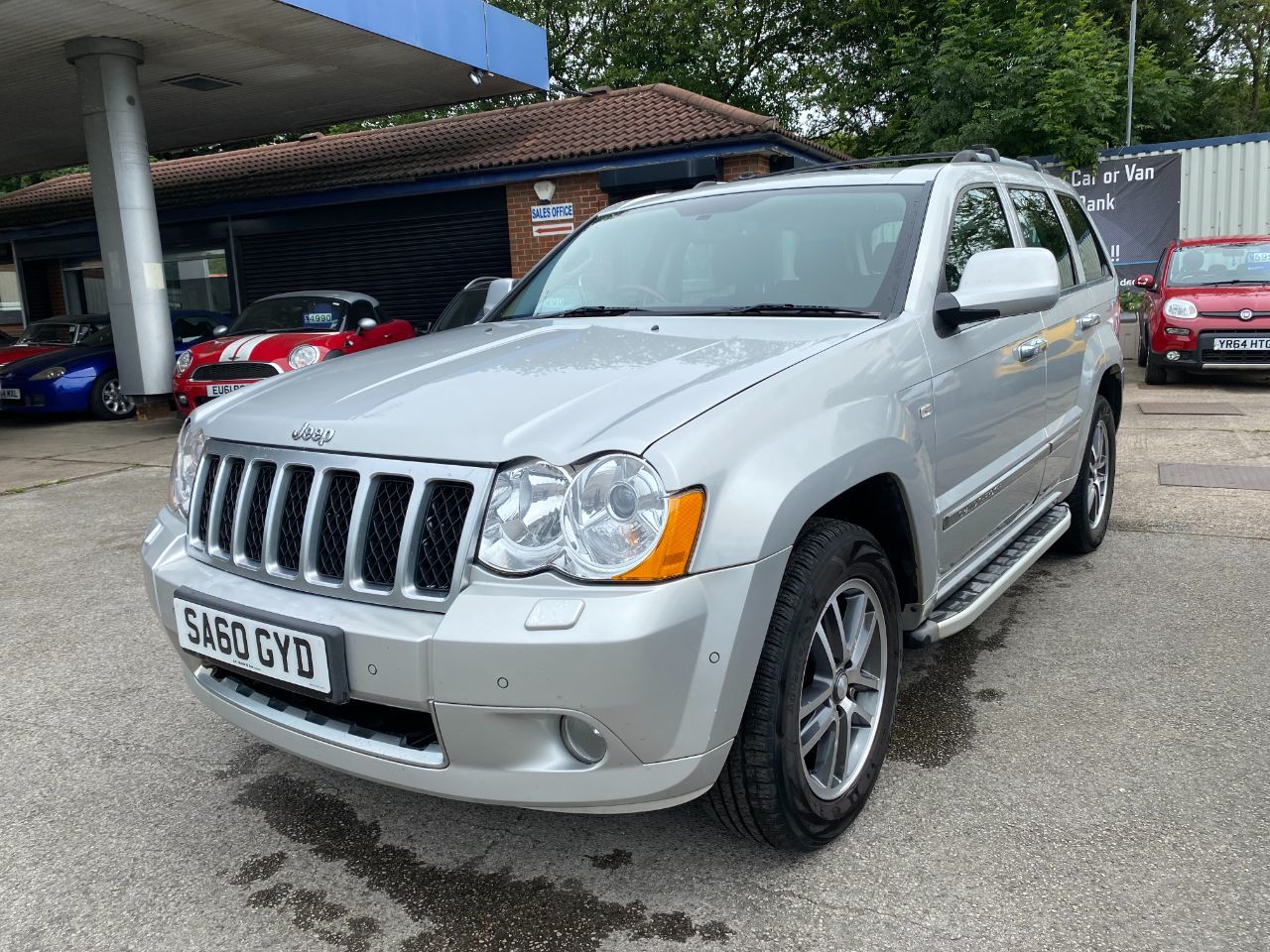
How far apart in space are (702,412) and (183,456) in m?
1.49

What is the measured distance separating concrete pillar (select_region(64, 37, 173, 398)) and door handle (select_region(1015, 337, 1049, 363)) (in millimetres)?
10452

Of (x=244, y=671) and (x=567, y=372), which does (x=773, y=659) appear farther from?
(x=244, y=671)

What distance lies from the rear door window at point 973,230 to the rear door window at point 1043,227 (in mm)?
214

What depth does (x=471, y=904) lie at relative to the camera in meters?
2.21

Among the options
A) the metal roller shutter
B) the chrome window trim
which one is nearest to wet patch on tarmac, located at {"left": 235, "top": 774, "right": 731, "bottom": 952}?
the chrome window trim

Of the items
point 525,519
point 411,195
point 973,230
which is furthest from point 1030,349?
point 411,195

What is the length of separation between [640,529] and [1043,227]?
2.89 meters

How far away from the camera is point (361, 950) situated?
2.07m

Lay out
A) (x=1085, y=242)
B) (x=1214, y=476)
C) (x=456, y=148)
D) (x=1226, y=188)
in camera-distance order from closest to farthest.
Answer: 1. (x=1085, y=242)
2. (x=1214, y=476)
3. (x=1226, y=188)
4. (x=456, y=148)

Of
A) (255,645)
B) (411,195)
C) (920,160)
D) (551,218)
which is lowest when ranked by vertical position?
(255,645)

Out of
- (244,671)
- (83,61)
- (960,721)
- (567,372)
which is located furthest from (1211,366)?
(83,61)

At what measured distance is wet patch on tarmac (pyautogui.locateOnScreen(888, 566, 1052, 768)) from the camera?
2.87 m

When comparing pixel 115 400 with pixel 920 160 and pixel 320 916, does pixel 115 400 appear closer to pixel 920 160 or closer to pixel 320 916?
pixel 920 160

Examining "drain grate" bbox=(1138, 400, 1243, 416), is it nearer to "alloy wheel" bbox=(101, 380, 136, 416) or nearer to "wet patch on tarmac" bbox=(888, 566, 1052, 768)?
"wet patch on tarmac" bbox=(888, 566, 1052, 768)
